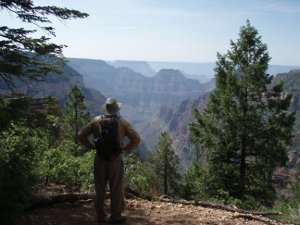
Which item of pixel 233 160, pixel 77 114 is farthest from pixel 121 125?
pixel 77 114

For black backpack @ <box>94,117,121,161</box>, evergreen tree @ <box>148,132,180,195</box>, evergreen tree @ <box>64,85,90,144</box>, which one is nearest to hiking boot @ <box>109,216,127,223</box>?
black backpack @ <box>94,117,121,161</box>

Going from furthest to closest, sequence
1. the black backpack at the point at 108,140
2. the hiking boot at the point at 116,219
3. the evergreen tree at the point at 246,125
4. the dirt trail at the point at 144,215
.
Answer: the evergreen tree at the point at 246,125
the dirt trail at the point at 144,215
the hiking boot at the point at 116,219
the black backpack at the point at 108,140

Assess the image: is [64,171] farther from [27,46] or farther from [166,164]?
[166,164]

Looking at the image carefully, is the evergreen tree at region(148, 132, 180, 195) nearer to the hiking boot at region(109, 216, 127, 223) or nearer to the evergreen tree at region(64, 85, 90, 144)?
the evergreen tree at region(64, 85, 90, 144)

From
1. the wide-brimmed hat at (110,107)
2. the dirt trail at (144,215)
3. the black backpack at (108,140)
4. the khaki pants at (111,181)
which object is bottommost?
the dirt trail at (144,215)

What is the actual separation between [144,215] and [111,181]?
1.09 meters

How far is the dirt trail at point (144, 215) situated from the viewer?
6.38m

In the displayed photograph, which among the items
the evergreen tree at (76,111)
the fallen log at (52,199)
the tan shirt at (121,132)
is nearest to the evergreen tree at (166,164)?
the evergreen tree at (76,111)

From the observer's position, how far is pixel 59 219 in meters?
Answer: 6.44

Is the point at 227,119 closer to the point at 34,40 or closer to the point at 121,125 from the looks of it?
the point at 34,40

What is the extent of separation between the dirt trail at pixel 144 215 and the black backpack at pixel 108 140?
1.18m

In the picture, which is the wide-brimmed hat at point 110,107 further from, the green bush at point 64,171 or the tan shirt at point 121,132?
the green bush at point 64,171

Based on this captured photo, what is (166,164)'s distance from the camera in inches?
1588

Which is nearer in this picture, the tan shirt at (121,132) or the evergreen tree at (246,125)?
the tan shirt at (121,132)
